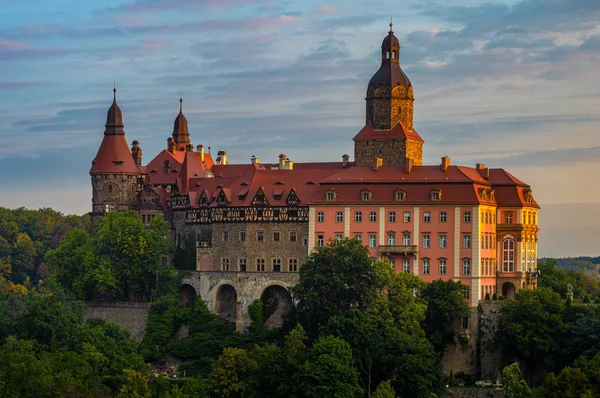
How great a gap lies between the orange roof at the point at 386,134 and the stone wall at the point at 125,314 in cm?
2078

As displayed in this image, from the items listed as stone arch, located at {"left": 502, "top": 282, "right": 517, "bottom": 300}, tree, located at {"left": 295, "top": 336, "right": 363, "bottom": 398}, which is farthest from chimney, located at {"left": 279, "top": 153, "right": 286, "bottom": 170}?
tree, located at {"left": 295, "top": 336, "right": 363, "bottom": 398}

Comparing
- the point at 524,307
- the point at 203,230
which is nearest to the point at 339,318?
the point at 524,307

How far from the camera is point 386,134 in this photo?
386 ft

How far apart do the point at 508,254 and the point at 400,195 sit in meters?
8.88

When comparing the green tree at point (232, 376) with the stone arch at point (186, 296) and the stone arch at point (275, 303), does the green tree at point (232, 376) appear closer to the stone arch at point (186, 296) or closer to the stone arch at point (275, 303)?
the stone arch at point (275, 303)

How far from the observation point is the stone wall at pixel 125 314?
379ft

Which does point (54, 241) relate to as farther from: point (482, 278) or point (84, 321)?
point (482, 278)

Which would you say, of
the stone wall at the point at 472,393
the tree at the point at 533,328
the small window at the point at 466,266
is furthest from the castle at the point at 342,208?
the stone wall at the point at 472,393

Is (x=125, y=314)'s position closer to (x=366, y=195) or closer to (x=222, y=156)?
(x=366, y=195)

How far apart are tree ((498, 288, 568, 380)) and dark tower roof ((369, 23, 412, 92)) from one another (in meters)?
Result: 22.3

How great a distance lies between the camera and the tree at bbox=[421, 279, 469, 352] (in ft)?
343

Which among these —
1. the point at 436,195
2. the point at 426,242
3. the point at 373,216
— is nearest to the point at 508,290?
the point at 426,242

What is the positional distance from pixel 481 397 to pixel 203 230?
29869 mm

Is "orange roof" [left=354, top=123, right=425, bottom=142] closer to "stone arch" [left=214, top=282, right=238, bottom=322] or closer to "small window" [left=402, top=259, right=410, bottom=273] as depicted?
"small window" [left=402, top=259, right=410, bottom=273]
